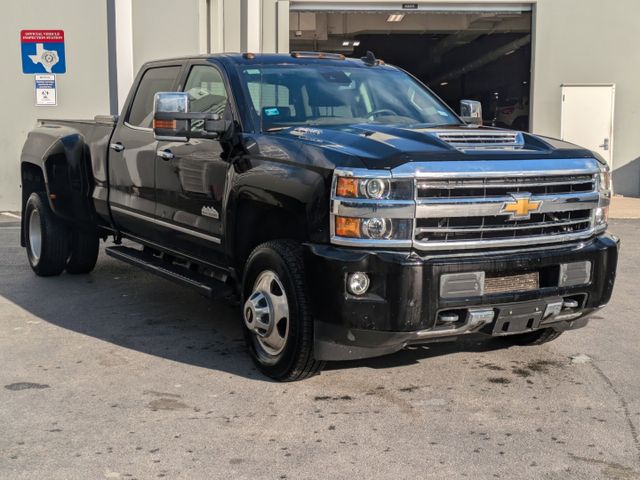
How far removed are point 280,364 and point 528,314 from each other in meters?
1.42

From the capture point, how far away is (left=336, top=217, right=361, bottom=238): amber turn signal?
4.44m

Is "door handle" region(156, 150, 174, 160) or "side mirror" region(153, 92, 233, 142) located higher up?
"side mirror" region(153, 92, 233, 142)

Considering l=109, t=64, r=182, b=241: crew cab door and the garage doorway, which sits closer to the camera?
l=109, t=64, r=182, b=241: crew cab door

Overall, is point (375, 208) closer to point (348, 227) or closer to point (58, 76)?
point (348, 227)

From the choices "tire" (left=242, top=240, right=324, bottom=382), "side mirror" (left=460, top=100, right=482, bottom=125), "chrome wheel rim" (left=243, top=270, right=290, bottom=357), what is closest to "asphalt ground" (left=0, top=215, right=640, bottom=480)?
"tire" (left=242, top=240, right=324, bottom=382)

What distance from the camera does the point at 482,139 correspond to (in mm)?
4969

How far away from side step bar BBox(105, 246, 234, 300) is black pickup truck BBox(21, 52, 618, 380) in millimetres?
19

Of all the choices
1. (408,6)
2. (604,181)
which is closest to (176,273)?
(604,181)

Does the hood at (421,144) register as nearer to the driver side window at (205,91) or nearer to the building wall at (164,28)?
the driver side window at (205,91)

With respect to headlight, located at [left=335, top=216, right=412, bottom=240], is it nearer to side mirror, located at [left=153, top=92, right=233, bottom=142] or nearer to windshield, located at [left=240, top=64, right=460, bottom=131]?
windshield, located at [left=240, top=64, right=460, bottom=131]

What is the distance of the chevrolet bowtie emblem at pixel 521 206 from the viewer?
4.65 meters

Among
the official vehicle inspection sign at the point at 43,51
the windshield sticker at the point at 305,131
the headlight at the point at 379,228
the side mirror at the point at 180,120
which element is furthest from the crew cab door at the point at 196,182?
the official vehicle inspection sign at the point at 43,51

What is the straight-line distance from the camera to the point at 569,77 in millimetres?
16844

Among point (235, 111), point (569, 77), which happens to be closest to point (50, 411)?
point (235, 111)
